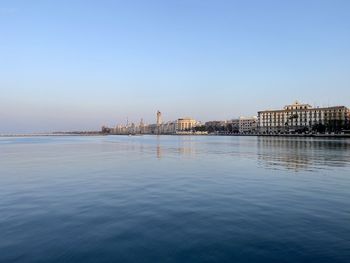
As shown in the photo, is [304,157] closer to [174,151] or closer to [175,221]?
[174,151]

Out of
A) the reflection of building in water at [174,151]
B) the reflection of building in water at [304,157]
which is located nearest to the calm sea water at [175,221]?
the reflection of building in water at [304,157]

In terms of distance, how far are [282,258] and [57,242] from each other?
6533mm

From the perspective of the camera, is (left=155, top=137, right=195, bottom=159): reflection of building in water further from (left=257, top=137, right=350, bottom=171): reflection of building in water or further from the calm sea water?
the calm sea water

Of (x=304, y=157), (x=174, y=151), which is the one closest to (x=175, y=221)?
(x=304, y=157)

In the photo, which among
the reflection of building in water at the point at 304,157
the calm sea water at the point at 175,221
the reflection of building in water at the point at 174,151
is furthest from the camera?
the reflection of building in water at the point at 174,151

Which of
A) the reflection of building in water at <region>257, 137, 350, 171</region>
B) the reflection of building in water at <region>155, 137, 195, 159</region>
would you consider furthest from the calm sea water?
the reflection of building in water at <region>155, 137, 195, 159</region>

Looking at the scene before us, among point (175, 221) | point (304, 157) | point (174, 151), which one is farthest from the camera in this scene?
point (174, 151)

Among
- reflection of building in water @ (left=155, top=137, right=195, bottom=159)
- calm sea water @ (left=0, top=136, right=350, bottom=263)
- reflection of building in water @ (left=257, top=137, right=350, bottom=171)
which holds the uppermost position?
calm sea water @ (left=0, top=136, right=350, bottom=263)

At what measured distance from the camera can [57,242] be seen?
33.2 feet

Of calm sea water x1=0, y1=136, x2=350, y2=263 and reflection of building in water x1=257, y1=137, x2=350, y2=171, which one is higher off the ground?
calm sea water x1=0, y1=136, x2=350, y2=263

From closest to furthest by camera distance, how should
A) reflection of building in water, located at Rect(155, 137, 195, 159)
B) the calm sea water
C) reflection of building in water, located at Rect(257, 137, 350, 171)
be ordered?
the calm sea water → reflection of building in water, located at Rect(257, 137, 350, 171) → reflection of building in water, located at Rect(155, 137, 195, 159)

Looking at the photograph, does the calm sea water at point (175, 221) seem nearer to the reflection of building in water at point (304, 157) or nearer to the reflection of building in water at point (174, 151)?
the reflection of building in water at point (304, 157)

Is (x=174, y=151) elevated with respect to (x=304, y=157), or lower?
lower

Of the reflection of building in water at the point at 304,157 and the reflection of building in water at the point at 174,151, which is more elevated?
the reflection of building in water at the point at 304,157
